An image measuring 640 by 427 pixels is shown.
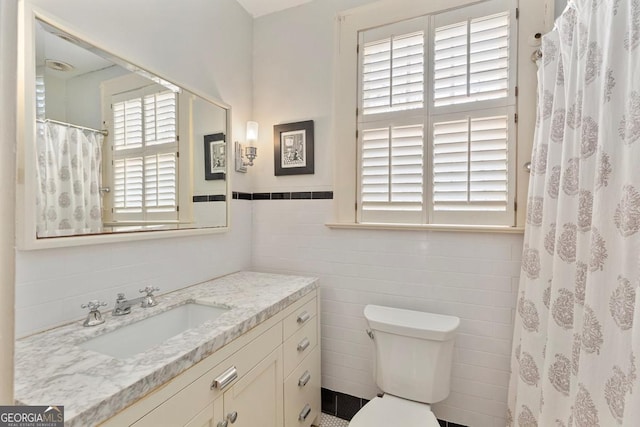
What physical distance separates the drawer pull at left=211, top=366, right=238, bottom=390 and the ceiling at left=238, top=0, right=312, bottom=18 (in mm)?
2165

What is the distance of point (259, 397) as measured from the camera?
48.8 inches

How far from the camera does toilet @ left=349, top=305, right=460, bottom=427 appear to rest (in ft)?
4.68

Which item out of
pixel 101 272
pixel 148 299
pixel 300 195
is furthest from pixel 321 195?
pixel 101 272

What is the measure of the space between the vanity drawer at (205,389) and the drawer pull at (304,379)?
40 cm

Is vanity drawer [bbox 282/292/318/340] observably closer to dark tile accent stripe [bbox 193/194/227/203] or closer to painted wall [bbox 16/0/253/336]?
painted wall [bbox 16/0/253/336]

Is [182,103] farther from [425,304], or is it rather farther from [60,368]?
[425,304]

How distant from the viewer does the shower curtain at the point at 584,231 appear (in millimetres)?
798

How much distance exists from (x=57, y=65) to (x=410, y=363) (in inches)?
76.7

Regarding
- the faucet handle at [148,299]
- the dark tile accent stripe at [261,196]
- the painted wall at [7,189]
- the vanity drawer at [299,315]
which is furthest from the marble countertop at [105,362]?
the dark tile accent stripe at [261,196]

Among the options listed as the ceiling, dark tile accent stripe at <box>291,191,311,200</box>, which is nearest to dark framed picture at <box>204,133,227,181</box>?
dark tile accent stripe at <box>291,191,311,200</box>

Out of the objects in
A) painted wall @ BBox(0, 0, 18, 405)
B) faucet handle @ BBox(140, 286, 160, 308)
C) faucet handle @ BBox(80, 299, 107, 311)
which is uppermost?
painted wall @ BBox(0, 0, 18, 405)

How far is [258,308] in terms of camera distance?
129 cm

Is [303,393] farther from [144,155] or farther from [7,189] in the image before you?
[7,189]

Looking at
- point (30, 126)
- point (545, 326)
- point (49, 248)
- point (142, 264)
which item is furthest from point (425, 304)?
point (30, 126)
